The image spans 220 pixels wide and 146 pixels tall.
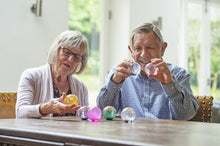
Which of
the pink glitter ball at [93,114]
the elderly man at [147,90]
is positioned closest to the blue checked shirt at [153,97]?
the elderly man at [147,90]

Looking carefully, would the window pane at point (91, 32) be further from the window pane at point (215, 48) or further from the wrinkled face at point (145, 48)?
the window pane at point (215, 48)

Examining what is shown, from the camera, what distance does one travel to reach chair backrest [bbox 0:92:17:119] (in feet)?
6.40

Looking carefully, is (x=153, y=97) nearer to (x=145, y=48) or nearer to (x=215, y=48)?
(x=145, y=48)

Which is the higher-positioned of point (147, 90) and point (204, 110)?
point (147, 90)

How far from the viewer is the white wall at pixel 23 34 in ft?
9.28

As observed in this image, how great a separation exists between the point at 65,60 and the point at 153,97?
2.05 ft

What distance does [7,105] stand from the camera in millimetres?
1975

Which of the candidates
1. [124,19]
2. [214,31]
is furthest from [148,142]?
[214,31]

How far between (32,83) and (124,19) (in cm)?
229

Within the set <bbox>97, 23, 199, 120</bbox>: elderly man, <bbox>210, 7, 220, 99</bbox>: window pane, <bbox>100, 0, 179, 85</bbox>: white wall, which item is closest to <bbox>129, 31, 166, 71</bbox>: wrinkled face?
<bbox>97, 23, 199, 120</bbox>: elderly man

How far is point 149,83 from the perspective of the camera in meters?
2.07

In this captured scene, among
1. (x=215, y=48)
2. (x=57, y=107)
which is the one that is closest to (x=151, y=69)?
(x=57, y=107)

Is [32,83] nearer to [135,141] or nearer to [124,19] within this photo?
[135,141]

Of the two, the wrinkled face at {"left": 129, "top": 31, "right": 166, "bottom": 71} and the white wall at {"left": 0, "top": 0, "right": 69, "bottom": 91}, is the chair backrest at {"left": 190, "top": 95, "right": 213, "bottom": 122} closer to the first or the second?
the wrinkled face at {"left": 129, "top": 31, "right": 166, "bottom": 71}
